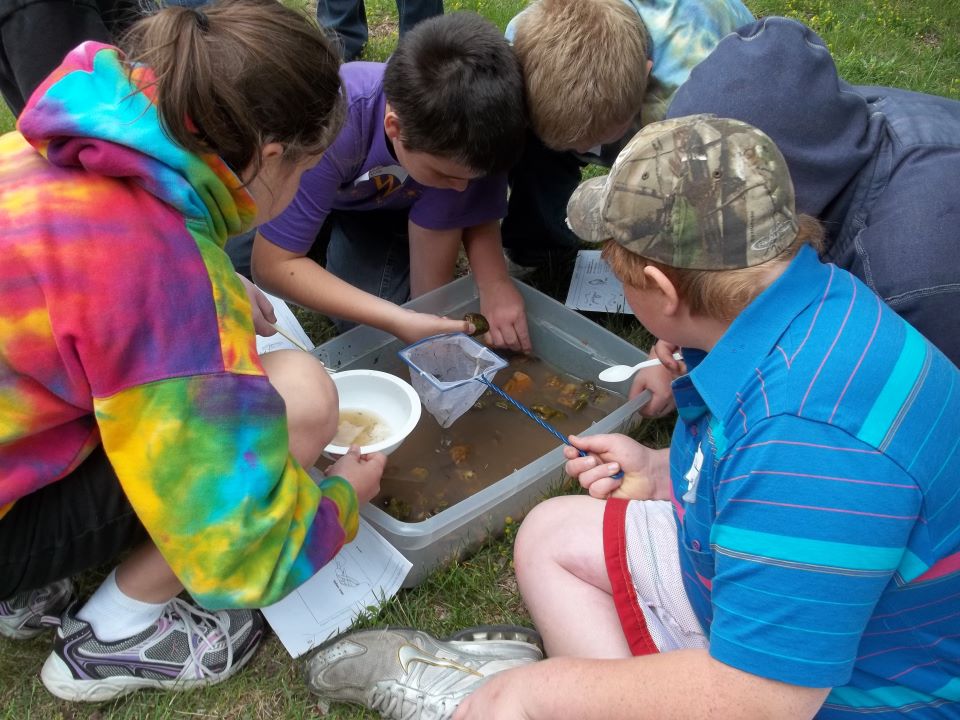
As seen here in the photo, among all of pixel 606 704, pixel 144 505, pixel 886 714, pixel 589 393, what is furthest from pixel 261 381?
pixel 589 393

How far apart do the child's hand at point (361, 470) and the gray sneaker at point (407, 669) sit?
24 centimetres

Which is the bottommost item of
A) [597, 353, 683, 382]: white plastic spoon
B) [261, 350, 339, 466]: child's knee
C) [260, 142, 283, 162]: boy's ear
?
[597, 353, 683, 382]: white plastic spoon

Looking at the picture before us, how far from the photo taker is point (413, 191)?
1.96m

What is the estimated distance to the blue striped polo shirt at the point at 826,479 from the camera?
0.78 metres

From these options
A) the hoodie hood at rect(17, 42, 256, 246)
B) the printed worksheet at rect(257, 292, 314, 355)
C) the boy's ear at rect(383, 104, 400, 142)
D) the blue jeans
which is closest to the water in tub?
the printed worksheet at rect(257, 292, 314, 355)

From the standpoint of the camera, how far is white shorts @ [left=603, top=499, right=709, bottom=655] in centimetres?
116

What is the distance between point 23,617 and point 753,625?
1.19 meters

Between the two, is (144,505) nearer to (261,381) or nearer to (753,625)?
(261,381)

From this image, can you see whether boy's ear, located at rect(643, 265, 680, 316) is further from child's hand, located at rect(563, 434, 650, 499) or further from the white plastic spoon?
the white plastic spoon

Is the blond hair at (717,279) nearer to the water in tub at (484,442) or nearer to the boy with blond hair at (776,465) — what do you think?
the boy with blond hair at (776,465)

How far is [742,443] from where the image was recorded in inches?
32.6

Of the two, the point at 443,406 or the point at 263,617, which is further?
the point at 443,406

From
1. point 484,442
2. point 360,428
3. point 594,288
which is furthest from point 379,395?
point 594,288

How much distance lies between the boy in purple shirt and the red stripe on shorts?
0.69 meters
